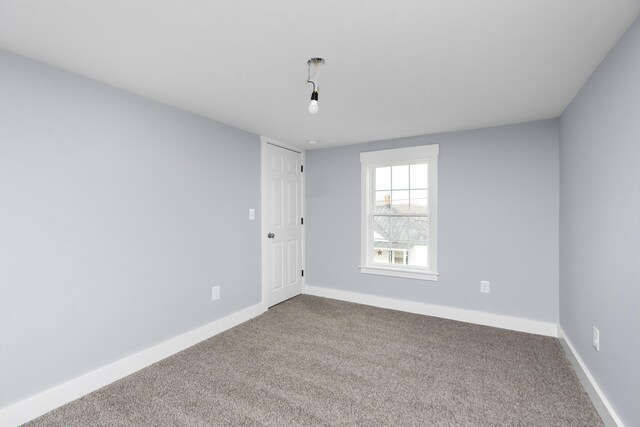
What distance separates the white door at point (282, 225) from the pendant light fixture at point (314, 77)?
6.06 feet

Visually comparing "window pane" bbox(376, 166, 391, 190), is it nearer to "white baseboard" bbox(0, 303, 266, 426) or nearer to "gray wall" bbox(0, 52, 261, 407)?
"gray wall" bbox(0, 52, 261, 407)

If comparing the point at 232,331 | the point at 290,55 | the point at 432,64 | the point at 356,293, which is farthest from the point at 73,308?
the point at 356,293

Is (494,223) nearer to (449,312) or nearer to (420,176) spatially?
(420,176)

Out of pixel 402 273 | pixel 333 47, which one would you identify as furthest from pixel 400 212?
pixel 333 47

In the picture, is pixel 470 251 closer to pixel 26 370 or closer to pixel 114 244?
pixel 114 244

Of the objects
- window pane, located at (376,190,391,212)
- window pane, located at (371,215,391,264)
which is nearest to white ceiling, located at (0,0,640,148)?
window pane, located at (376,190,391,212)

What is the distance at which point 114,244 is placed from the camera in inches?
93.9

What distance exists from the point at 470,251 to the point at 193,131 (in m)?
3.18

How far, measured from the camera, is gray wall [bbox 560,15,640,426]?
158 cm

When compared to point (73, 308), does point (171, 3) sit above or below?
above

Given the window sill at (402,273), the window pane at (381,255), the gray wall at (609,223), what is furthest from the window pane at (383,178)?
the gray wall at (609,223)

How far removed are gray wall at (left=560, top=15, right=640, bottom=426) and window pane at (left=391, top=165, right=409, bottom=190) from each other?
A: 1698 mm

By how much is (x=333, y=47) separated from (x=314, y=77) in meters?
0.42

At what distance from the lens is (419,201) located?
13.0 feet
